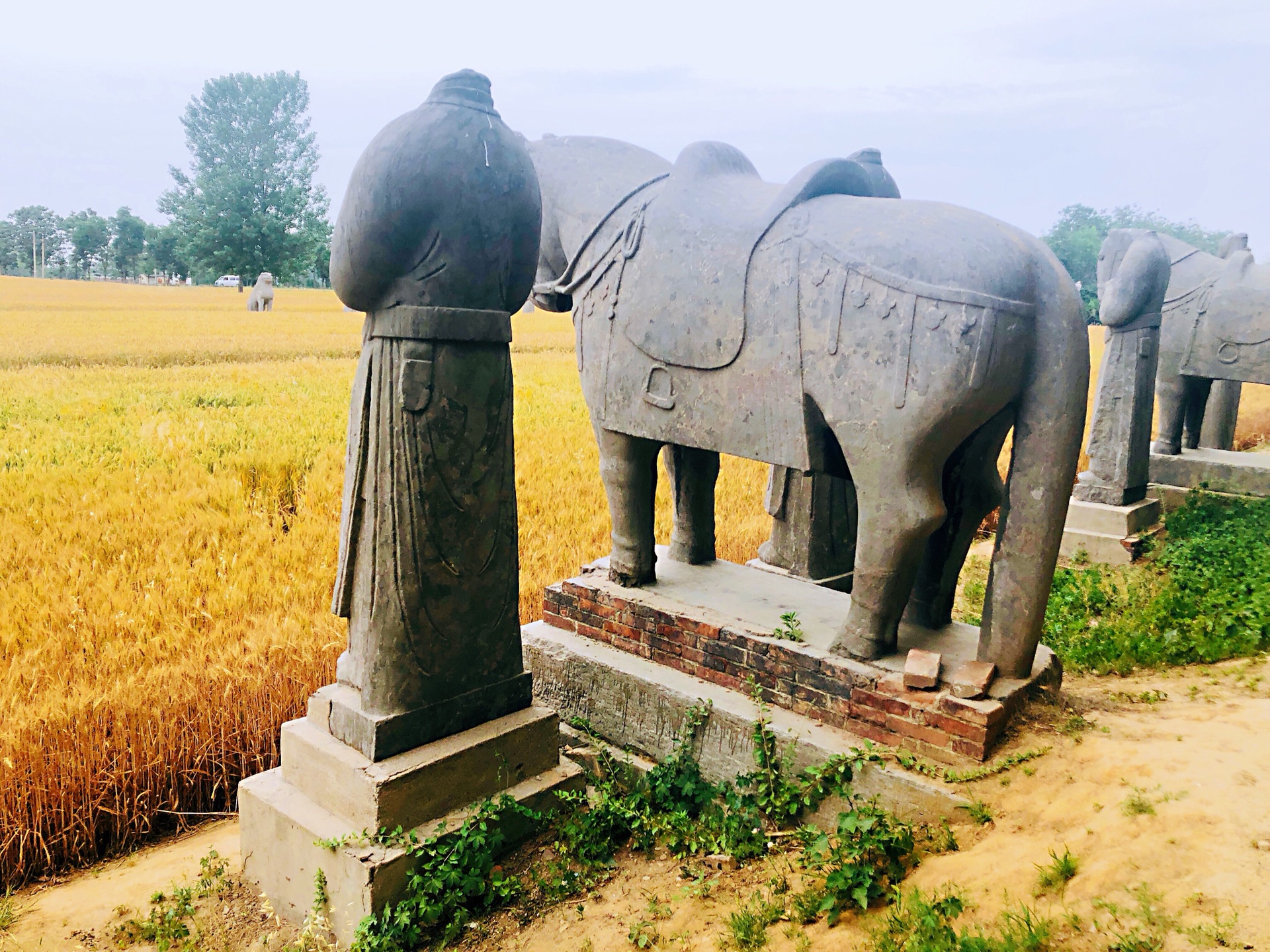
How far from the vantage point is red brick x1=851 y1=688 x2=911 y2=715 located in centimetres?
322

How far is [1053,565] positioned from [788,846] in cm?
142

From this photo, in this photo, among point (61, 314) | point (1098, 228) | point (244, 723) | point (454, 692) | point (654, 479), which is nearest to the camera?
point (454, 692)

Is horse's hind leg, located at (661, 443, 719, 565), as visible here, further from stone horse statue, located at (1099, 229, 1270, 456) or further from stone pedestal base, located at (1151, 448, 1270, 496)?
stone pedestal base, located at (1151, 448, 1270, 496)

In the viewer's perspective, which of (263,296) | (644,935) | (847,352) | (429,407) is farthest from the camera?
(263,296)

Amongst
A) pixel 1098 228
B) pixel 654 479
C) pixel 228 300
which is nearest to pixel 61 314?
pixel 228 300

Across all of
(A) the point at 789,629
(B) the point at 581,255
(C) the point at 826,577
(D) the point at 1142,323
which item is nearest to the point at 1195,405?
(D) the point at 1142,323

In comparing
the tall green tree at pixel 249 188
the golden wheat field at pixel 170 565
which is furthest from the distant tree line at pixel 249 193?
the golden wheat field at pixel 170 565

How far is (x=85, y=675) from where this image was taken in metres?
4.04

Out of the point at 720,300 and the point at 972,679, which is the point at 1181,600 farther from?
the point at 720,300

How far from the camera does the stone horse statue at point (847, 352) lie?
9.89ft

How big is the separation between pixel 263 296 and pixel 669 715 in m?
24.8

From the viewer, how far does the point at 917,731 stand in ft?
10.5

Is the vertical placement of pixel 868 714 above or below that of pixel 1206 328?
below

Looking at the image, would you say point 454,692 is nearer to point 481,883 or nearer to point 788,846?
point 481,883
